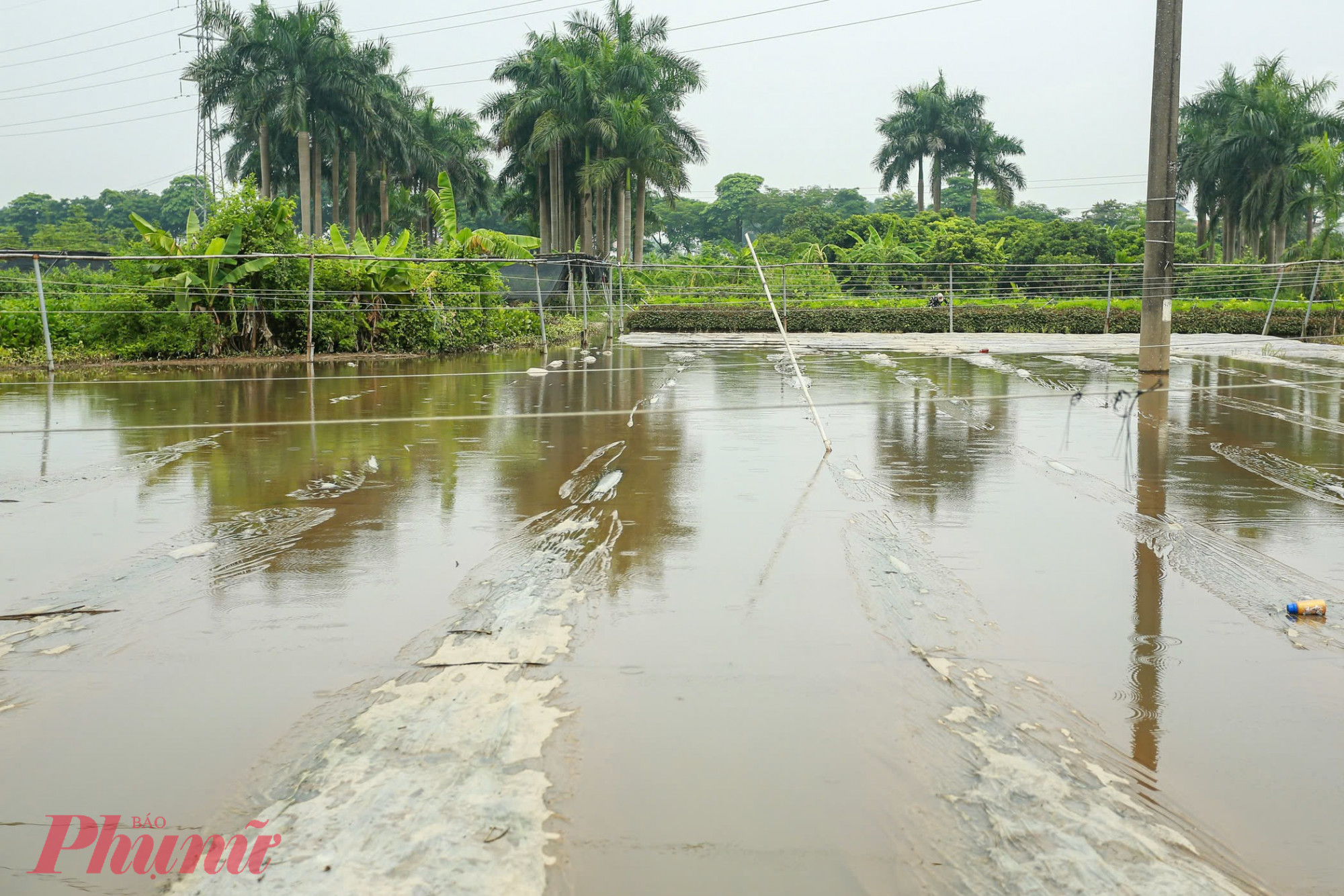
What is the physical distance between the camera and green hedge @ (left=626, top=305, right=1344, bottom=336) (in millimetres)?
26562

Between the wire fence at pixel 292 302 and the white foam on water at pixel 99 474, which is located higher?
the wire fence at pixel 292 302

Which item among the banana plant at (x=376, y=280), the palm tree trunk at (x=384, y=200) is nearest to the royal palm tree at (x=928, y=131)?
the palm tree trunk at (x=384, y=200)

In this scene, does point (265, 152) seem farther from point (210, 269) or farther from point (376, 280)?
point (210, 269)

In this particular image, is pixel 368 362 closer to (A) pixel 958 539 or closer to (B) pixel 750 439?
(B) pixel 750 439

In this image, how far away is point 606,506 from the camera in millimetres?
6883

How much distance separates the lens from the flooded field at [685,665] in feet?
9.42

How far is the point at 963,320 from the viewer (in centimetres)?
2859

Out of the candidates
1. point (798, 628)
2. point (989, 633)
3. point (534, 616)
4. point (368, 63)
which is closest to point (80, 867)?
point (534, 616)

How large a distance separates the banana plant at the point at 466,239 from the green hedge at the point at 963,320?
374 cm

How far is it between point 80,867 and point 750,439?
7292 mm

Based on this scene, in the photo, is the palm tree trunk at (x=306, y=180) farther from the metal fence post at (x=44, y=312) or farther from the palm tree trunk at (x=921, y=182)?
the palm tree trunk at (x=921, y=182)

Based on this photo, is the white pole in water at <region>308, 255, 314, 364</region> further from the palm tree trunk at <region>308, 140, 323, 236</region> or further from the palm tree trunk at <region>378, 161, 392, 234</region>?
the palm tree trunk at <region>378, 161, 392, 234</region>

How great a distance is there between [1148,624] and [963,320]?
24.9 metres

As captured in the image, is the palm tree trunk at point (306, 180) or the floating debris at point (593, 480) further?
the palm tree trunk at point (306, 180)
